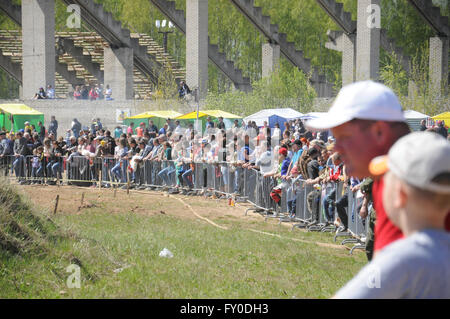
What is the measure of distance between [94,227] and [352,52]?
126 feet

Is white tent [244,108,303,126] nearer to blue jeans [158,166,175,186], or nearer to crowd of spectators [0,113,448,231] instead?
crowd of spectators [0,113,448,231]

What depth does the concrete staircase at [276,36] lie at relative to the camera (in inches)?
2063

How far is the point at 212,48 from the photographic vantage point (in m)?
56.1

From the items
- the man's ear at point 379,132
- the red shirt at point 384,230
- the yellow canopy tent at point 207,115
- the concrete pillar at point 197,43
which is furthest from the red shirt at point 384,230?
the concrete pillar at point 197,43

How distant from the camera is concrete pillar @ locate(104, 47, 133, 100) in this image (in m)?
55.1

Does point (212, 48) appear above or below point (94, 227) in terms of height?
above

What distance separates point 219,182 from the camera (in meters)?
24.2

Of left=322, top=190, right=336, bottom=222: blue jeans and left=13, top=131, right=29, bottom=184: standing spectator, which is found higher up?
left=13, top=131, right=29, bottom=184: standing spectator

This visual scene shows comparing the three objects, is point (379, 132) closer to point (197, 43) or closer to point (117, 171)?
point (117, 171)

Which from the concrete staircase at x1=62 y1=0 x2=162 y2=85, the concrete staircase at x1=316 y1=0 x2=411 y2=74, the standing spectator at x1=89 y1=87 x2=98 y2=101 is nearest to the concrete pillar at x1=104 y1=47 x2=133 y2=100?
the concrete staircase at x1=62 y1=0 x2=162 y2=85

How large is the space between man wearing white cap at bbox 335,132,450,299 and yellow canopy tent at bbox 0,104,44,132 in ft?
130

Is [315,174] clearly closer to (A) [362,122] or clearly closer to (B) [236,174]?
(B) [236,174]

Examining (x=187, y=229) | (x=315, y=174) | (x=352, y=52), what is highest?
(x=352, y=52)

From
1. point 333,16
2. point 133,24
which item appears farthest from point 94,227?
point 133,24
